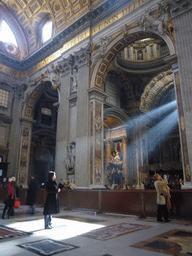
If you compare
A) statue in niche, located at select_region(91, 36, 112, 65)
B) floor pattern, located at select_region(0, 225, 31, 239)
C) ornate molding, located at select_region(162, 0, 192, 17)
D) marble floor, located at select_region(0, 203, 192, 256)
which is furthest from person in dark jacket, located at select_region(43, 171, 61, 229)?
statue in niche, located at select_region(91, 36, 112, 65)

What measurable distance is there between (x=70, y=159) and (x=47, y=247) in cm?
814

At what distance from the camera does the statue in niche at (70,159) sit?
11193 millimetres

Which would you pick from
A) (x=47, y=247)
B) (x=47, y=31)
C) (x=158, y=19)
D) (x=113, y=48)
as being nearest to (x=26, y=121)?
(x=47, y=31)

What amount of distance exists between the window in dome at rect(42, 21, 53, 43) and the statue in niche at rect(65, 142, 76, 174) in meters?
9.33

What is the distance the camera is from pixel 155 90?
18.8m

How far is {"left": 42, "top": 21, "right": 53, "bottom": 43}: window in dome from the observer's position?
16234mm

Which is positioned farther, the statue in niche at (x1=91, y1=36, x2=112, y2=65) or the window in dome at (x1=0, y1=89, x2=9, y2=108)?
the window in dome at (x1=0, y1=89, x2=9, y2=108)

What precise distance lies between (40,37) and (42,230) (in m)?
16.1

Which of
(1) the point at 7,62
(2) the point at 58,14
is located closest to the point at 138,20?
(2) the point at 58,14

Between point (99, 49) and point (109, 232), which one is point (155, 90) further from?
point (109, 232)

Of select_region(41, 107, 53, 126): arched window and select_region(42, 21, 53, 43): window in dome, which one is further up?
select_region(42, 21, 53, 43): window in dome

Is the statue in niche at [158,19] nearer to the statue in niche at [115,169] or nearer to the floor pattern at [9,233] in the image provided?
the floor pattern at [9,233]

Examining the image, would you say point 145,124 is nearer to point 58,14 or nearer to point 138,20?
point 138,20

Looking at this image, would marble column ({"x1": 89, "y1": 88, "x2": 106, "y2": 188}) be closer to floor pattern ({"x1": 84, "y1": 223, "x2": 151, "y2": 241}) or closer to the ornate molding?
the ornate molding
